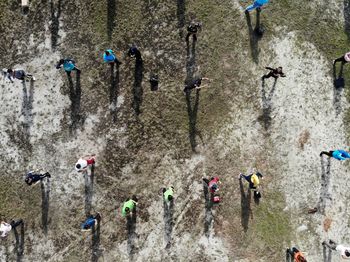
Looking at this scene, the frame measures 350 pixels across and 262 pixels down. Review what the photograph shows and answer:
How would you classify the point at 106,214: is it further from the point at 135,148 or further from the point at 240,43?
the point at 240,43

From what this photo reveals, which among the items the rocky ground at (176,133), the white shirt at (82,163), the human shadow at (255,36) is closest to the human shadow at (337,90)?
the rocky ground at (176,133)

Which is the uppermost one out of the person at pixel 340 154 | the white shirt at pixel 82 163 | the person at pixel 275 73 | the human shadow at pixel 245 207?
the person at pixel 275 73

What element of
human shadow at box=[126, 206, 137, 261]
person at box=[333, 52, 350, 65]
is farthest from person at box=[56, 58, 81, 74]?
person at box=[333, 52, 350, 65]

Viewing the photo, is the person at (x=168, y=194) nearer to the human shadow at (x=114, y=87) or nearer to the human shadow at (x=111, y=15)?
the human shadow at (x=114, y=87)

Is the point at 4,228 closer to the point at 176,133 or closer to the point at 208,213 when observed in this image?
the point at 176,133

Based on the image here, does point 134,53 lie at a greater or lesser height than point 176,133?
greater

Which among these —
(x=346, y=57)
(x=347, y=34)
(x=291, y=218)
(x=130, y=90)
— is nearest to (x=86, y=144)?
(x=130, y=90)

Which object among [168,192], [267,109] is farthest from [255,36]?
[168,192]
